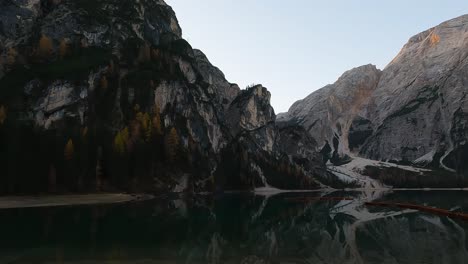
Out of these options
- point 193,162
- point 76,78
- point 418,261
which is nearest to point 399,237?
point 418,261

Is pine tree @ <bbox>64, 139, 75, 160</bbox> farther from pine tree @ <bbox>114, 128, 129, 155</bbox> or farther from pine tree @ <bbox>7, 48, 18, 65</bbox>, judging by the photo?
pine tree @ <bbox>7, 48, 18, 65</bbox>

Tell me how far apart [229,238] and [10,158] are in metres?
89.9

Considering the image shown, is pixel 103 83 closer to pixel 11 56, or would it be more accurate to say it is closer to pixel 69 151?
pixel 11 56

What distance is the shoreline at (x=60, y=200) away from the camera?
92694 millimetres

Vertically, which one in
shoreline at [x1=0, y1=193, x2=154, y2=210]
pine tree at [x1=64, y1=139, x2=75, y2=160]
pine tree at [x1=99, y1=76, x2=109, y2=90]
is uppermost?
pine tree at [x1=99, y1=76, x2=109, y2=90]

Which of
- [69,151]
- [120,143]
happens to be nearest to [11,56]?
[120,143]

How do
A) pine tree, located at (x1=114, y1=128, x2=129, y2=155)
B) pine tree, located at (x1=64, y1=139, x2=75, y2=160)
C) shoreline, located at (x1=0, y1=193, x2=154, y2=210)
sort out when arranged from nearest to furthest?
shoreline, located at (x1=0, y1=193, x2=154, y2=210) < pine tree, located at (x1=64, y1=139, x2=75, y2=160) < pine tree, located at (x1=114, y1=128, x2=129, y2=155)

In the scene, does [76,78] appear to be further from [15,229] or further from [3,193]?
[15,229]

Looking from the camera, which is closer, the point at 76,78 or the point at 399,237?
the point at 399,237

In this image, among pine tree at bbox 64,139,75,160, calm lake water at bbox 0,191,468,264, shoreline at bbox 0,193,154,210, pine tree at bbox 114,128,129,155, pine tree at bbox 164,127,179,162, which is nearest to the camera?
calm lake water at bbox 0,191,468,264

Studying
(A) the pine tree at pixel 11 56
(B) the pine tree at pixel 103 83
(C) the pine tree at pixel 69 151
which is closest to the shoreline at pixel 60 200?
(C) the pine tree at pixel 69 151

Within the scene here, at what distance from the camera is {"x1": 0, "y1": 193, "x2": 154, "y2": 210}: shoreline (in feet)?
304

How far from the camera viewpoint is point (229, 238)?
39.0 metres

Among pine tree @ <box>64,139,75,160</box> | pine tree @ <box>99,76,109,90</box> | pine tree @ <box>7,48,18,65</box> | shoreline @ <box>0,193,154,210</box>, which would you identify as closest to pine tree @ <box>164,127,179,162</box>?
pine tree @ <box>99,76,109,90</box>
